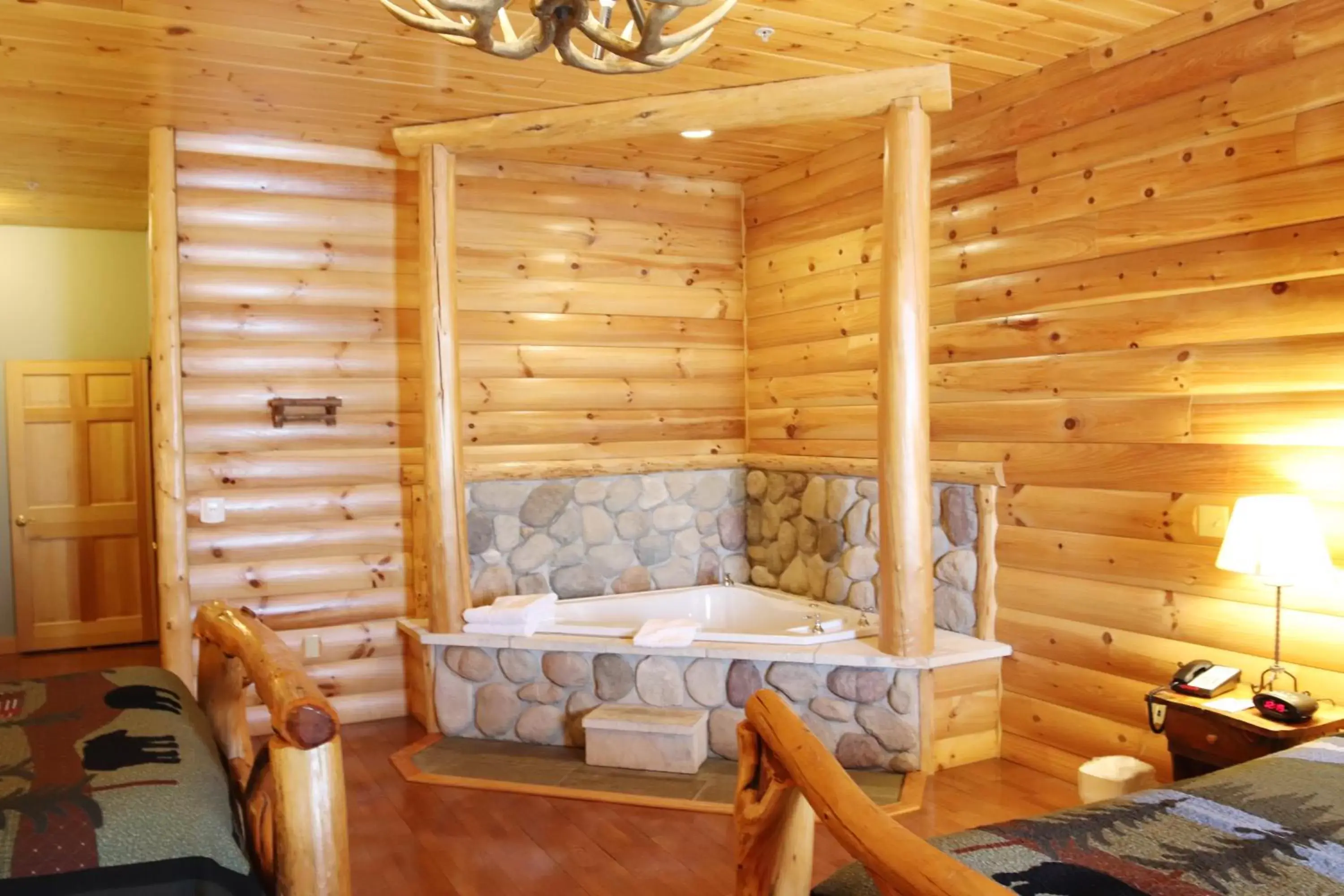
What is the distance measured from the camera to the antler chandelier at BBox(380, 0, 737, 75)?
197cm

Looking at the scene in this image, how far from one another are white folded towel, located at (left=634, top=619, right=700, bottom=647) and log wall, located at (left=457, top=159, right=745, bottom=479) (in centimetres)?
116

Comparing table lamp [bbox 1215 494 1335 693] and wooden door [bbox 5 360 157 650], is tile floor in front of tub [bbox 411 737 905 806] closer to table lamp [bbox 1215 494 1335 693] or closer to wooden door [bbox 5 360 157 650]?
table lamp [bbox 1215 494 1335 693]

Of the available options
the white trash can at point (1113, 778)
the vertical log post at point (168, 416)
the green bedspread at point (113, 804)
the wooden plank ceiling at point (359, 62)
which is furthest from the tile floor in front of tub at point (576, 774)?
the wooden plank ceiling at point (359, 62)

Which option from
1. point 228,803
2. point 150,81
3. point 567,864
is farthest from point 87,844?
point 150,81

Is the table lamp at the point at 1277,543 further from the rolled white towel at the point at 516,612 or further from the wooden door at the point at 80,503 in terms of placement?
the wooden door at the point at 80,503

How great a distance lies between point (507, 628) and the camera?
4617 millimetres

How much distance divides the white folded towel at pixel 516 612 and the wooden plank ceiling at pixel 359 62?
86.0 inches

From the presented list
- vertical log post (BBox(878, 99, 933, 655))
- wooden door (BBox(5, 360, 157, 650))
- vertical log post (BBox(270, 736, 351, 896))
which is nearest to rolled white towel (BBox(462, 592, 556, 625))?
vertical log post (BBox(878, 99, 933, 655))

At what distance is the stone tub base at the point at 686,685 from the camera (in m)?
4.15

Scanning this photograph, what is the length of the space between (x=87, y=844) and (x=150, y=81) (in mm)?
3268

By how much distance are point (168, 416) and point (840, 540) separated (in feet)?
10.4

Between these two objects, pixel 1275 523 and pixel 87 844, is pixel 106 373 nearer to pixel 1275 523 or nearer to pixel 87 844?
pixel 87 844

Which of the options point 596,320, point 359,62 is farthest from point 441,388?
point 359,62

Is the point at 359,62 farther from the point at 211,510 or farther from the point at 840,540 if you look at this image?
the point at 840,540
